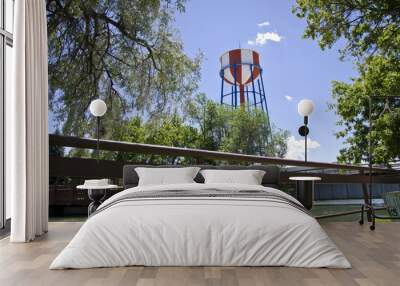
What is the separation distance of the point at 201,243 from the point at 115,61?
4.10 m

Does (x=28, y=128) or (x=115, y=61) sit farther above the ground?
(x=115, y=61)

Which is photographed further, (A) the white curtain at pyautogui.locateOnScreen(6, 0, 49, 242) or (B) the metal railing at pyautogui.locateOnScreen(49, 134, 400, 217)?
(B) the metal railing at pyautogui.locateOnScreen(49, 134, 400, 217)

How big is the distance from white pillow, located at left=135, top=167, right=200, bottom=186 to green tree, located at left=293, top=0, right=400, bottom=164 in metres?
3.77

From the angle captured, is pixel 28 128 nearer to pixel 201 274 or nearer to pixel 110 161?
pixel 110 161

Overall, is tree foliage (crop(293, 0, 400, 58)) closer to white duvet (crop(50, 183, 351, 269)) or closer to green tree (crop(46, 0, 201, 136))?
green tree (crop(46, 0, 201, 136))

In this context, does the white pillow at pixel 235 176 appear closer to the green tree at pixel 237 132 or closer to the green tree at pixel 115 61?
the green tree at pixel 115 61

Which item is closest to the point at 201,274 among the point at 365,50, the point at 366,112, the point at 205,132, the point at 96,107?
the point at 96,107

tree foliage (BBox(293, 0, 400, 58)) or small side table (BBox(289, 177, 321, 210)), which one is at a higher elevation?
tree foliage (BBox(293, 0, 400, 58))

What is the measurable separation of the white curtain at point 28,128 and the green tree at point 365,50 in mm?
4566

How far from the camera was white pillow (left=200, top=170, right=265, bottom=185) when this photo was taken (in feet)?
15.4

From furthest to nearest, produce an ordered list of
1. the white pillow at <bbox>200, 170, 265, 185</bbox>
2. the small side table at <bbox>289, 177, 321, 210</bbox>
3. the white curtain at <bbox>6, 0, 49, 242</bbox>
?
the small side table at <bbox>289, 177, 321, 210</bbox> < the white pillow at <bbox>200, 170, 265, 185</bbox> < the white curtain at <bbox>6, 0, 49, 242</bbox>

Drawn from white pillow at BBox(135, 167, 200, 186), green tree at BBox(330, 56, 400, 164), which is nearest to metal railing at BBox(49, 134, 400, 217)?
white pillow at BBox(135, 167, 200, 186)

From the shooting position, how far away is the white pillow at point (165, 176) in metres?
4.72

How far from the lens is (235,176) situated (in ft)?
15.6
